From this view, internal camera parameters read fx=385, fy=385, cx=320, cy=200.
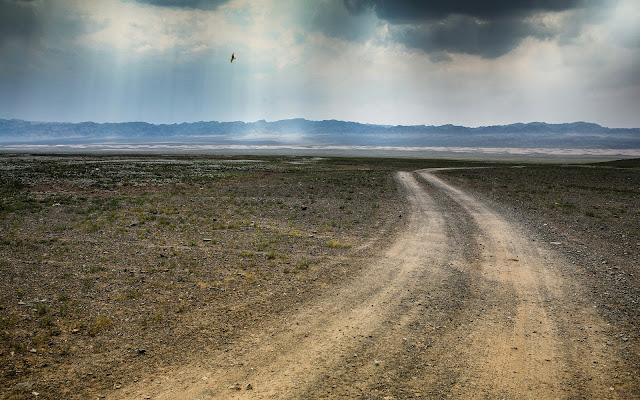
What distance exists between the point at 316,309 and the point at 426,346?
2.66 meters

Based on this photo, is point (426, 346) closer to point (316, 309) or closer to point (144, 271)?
point (316, 309)

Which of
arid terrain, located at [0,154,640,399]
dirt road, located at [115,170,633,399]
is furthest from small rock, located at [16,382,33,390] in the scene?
dirt road, located at [115,170,633,399]

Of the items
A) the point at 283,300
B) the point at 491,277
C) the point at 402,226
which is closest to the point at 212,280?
the point at 283,300

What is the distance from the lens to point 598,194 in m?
31.3

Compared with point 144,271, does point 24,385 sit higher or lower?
lower

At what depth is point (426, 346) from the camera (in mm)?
7047

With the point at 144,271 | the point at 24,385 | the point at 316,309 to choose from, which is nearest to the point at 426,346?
the point at 316,309

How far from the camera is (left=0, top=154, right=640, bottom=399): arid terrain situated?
607 centimetres

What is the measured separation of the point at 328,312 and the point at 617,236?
14518 mm

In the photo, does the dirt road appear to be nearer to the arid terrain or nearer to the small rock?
the arid terrain

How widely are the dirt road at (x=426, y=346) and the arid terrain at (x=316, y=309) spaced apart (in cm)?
4

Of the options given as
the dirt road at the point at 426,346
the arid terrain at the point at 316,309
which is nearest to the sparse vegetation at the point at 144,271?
the arid terrain at the point at 316,309

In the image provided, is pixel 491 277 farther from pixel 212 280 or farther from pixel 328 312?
pixel 212 280

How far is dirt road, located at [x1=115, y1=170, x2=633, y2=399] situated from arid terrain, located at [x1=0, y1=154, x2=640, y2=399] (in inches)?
1.4
